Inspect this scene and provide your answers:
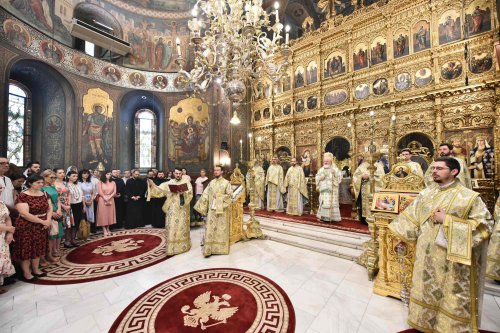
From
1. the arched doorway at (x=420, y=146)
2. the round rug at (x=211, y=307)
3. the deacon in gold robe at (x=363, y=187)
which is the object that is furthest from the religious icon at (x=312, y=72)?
the round rug at (x=211, y=307)

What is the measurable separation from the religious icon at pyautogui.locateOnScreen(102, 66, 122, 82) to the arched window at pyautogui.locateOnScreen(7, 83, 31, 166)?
3.36 meters

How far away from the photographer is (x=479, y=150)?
7418mm

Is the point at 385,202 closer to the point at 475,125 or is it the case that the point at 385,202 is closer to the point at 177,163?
the point at 475,125

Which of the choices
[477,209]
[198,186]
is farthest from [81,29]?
[477,209]

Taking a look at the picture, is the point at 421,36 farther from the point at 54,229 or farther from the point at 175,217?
the point at 54,229

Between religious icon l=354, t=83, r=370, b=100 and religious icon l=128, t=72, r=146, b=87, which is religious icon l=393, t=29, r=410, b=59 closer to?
religious icon l=354, t=83, r=370, b=100

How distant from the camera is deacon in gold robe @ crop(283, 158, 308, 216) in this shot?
7.84m

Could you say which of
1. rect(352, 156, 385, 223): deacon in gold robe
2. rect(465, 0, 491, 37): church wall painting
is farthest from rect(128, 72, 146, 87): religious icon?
rect(465, 0, 491, 37): church wall painting

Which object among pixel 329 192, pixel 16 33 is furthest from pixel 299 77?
pixel 16 33

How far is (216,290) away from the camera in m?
3.32

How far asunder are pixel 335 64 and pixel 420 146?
5.67m

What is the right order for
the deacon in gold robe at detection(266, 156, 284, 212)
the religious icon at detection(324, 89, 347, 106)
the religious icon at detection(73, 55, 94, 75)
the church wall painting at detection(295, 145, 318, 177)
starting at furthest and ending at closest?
the church wall painting at detection(295, 145, 318, 177) → the religious icon at detection(324, 89, 347, 106) → the religious icon at detection(73, 55, 94, 75) → the deacon in gold robe at detection(266, 156, 284, 212)

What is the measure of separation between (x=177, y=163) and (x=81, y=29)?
7.48m

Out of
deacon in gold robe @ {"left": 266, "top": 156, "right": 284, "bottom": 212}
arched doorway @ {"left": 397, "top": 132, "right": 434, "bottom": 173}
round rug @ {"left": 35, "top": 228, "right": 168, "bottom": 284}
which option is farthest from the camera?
deacon in gold robe @ {"left": 266, "top": 156, "right": 284, "bottom": 212}
